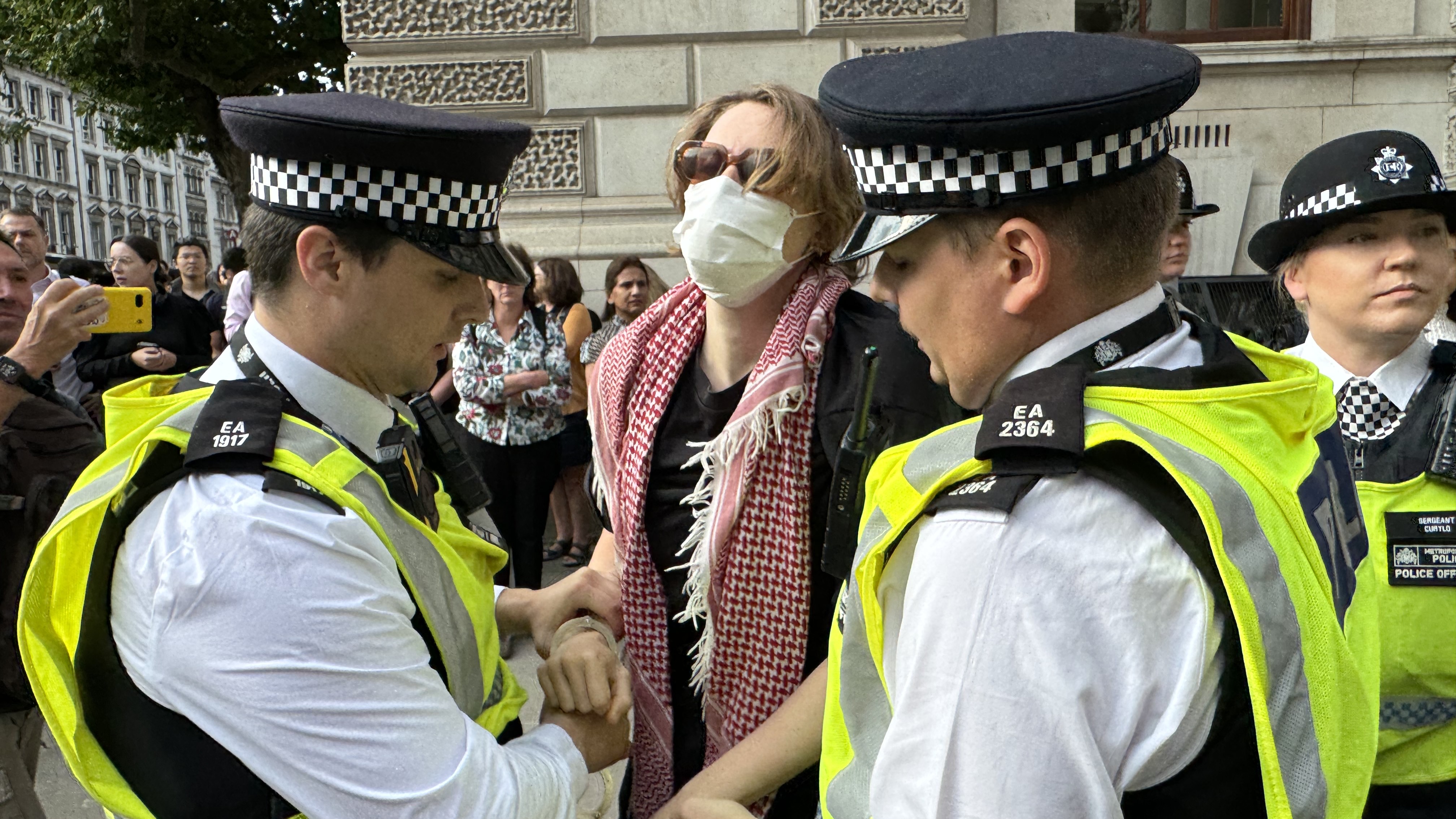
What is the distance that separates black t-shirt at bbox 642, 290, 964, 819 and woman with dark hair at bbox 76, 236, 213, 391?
3728 millimetres

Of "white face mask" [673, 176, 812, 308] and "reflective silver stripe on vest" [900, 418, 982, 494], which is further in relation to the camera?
"white face mask" [673, 176, 812, 308]

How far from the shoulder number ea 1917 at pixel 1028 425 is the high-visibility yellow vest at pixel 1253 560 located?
0.12ft

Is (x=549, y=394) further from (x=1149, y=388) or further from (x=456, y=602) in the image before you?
(x=1149, y=388)

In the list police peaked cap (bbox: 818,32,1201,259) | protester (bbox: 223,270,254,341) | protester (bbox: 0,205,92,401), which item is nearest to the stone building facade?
protester (bbox: 223,270,254,341)

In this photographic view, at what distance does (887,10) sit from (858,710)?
632 cm

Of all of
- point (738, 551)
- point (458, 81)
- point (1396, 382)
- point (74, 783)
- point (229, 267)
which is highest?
point (458, 81)

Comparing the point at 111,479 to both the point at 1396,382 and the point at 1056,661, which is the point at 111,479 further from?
the point at 1396,382

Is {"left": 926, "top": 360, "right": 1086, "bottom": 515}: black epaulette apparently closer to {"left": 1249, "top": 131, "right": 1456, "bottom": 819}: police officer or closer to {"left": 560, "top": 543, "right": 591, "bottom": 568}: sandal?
{"left": 1249, "top": 131, "right": 1456, "bottom": 819}: police officer

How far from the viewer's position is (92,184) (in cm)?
6475

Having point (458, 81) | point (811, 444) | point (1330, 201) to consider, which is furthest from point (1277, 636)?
point (458, 81)

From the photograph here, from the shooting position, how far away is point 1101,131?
3.57ft

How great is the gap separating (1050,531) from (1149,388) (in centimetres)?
20

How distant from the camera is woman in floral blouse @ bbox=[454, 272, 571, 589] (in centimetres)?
601

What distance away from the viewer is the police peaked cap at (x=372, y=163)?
150cm
